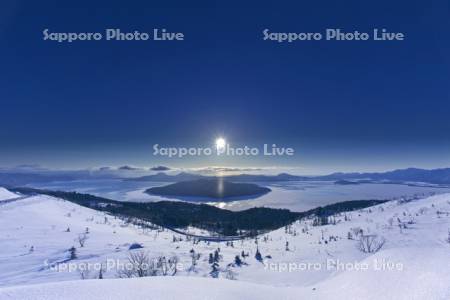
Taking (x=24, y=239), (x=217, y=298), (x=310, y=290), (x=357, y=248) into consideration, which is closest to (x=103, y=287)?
(x=217, y=298)

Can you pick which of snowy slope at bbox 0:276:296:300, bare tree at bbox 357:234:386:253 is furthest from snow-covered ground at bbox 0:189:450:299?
bare tree at bbox 357:234:386:253

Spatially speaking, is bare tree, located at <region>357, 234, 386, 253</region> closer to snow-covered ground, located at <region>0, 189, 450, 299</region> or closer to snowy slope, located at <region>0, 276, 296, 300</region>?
snow-covered ground, located at <region>0, 189, 450, 299</region>

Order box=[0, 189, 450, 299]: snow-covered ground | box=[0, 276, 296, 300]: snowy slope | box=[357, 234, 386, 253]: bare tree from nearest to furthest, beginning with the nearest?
box=[0, 276, 296, 300]: snowy slope
box=[0, 189, 450, 299]: snow-covered ground
box=[357, 234, 386, 253]: bare tree

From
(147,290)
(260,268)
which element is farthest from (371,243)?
(147,290)

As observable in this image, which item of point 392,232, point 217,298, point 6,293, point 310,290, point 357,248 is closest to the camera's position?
point 6,293

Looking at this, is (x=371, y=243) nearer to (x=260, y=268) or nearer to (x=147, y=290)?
(x=260, y=268)

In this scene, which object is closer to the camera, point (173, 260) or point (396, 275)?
point (396, 275)

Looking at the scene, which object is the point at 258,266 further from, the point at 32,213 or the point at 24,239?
the point at 32,213
